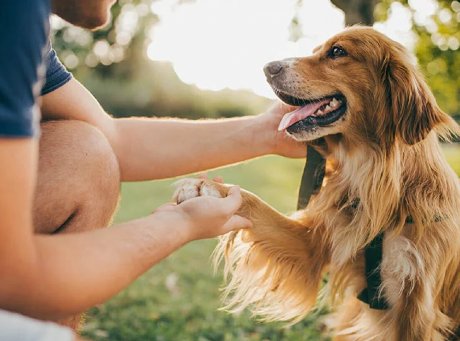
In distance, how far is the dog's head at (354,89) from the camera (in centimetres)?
296

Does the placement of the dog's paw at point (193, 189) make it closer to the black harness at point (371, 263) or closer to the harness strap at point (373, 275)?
the black harness at point (371, 263)

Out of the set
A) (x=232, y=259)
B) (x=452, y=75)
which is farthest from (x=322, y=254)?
(x=452, y=75)

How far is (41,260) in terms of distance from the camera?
4.74 ft

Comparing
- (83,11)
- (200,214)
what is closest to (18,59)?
(200,214)

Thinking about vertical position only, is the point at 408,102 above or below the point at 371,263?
above

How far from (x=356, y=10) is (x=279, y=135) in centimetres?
263

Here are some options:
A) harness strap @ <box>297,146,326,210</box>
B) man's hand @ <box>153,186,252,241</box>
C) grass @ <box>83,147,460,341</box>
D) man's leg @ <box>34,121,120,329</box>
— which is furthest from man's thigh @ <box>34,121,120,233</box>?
grass @ <box>83,147,460,341</box>

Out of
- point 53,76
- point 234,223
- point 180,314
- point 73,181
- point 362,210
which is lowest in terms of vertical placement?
point 180,314

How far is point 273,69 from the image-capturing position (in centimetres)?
317

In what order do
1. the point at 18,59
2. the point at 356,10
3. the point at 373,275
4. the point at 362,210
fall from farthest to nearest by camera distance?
the point at 356,10 → the point at 362,210 → the point at 373,275 → the point at 18,59

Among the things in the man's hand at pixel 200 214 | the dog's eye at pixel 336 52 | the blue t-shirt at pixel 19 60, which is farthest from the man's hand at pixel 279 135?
the blue t-shirt at pixel 19 60

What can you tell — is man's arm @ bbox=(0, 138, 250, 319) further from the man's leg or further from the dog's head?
the dog's head

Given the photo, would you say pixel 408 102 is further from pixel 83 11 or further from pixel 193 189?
pixel 83 11

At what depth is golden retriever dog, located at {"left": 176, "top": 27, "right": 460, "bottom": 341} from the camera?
2.73 metres
